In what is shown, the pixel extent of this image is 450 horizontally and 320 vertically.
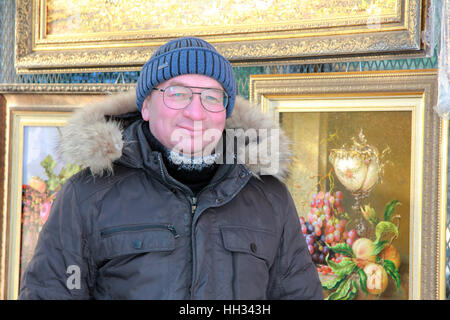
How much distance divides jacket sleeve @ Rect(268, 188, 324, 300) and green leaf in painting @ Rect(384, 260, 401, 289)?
0.41 meters

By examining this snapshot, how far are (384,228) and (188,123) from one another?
772 mm

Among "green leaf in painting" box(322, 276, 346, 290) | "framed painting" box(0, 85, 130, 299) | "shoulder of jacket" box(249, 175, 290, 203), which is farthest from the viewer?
"framed painting" box(0, 85, 130, 299)

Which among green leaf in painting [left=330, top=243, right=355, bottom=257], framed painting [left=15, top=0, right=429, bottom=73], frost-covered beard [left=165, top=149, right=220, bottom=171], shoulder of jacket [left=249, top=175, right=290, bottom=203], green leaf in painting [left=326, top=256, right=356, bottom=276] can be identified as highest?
framed painting [left=15, top=0, right=429, bottom=73]

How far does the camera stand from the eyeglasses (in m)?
1.06

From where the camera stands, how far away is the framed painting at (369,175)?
140cm

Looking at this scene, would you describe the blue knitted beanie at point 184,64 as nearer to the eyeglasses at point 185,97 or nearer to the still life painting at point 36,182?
the eyeglasses at point 185,97

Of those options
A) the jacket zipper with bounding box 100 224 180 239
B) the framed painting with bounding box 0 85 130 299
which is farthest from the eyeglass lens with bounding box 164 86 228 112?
the framed painting with bounding box 0 85 130 299

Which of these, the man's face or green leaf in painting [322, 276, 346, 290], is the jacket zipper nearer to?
the man's face

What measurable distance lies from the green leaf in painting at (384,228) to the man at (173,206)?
0.41 m

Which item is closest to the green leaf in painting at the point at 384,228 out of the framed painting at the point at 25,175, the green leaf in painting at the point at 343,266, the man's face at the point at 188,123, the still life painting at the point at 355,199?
the still life painting at the point at 355,199

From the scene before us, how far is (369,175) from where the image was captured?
1490mm

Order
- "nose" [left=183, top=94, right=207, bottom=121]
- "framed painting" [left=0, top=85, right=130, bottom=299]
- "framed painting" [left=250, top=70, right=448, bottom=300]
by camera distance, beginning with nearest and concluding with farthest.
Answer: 1. "nose" [left=183, top=94, right=207, bottom=121]
2. "framed painting" [left=250, top=70, right=448, bottom=300]
3. "framed painting" [left=0, top=85, right=130, bottom=299]

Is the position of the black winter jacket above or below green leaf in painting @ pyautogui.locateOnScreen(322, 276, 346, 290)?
above

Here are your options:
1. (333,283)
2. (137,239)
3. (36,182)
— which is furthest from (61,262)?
(36,182)
